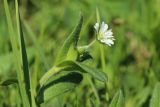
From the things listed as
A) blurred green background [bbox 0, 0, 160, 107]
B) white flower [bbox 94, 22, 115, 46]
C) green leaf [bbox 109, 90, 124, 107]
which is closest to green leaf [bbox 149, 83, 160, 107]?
green leaf [bbox 109, 90, 124, 107]

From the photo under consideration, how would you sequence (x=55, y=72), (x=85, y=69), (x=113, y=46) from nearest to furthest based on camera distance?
(x=85, y=69) < (x=55, y=72) < (x=113, y=46)

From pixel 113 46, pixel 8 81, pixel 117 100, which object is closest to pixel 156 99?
pixel 117 100

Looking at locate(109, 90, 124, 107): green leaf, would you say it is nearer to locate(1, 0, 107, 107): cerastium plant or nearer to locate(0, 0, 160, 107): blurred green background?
locate(1, 0, 107, 107): cerastium plant

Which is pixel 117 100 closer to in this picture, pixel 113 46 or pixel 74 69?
pixel 74 69

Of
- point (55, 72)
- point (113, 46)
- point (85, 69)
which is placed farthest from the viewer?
point (113, 46)

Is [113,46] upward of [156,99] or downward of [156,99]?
downward

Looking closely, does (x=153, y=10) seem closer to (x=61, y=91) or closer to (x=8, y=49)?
(x=8, y=49)

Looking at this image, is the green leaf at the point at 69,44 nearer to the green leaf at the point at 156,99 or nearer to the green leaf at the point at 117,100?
the green leaf at the point at 117,100

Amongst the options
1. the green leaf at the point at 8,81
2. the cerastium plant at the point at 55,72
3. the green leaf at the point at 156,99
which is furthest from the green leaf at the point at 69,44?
the green leaf at the point at 156,99
